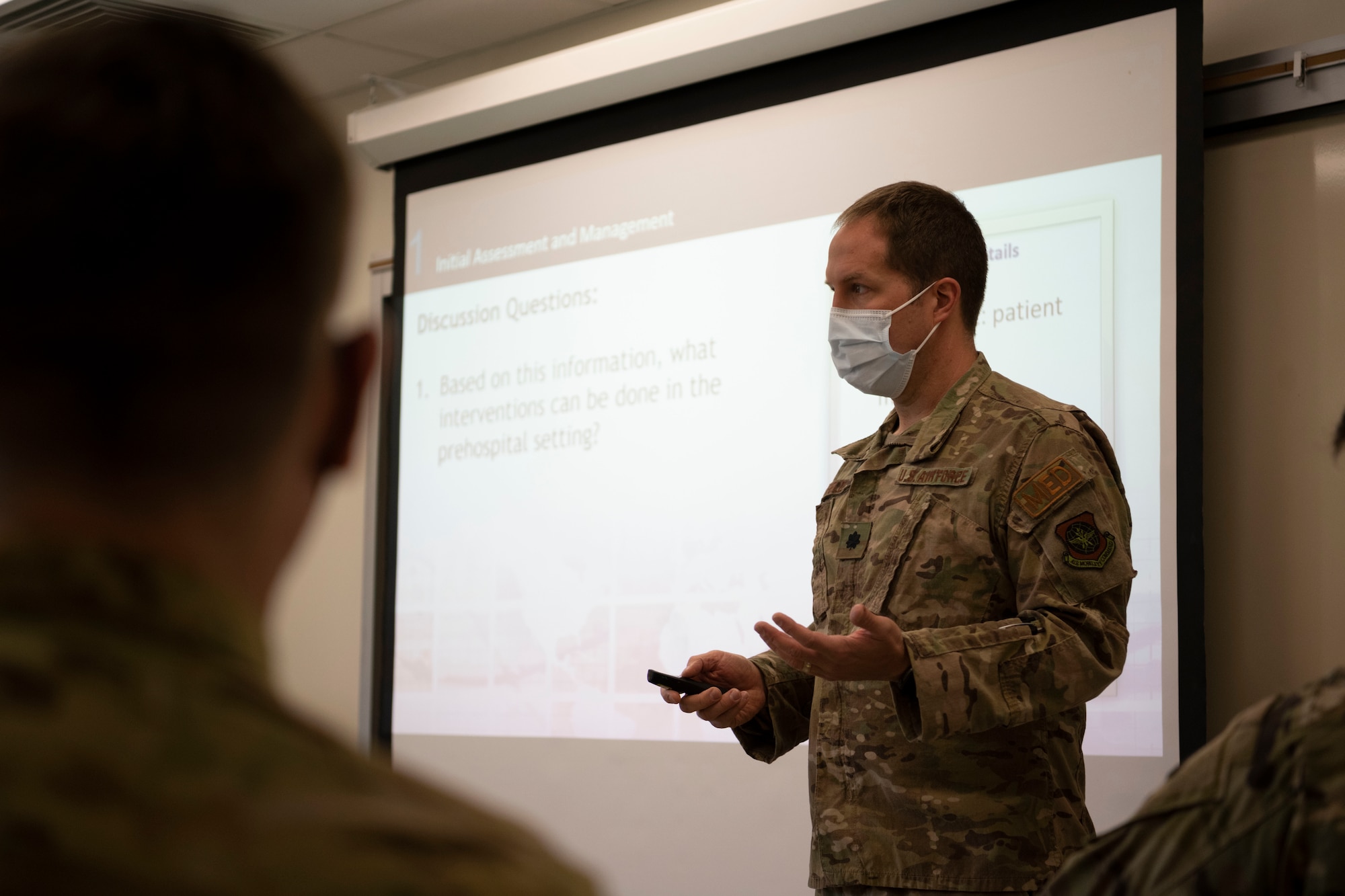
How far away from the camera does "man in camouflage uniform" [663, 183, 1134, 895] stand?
154 centimetres

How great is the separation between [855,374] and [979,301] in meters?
0.23

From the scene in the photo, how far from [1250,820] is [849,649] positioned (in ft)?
2.56

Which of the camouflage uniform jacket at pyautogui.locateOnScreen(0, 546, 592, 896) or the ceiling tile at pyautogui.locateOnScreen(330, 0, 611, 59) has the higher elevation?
the ceiling tile at pyautogui.locateOnScreen(330, 0, 611, 59)

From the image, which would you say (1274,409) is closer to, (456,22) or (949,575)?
(949,575)

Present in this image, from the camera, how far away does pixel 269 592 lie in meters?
0.48

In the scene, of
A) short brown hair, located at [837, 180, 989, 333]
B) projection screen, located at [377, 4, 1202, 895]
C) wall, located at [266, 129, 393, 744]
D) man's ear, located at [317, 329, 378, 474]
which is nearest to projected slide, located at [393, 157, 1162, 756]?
projection screen, located at [377, 4, 1202, 895]

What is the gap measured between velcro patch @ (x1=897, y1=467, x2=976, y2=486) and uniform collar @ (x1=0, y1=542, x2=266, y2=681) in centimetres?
139

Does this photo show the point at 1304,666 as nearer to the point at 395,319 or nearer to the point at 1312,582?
the point at 1312,582

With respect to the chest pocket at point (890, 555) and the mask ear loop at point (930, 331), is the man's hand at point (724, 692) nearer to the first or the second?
the chest pocket at point (890, 555)

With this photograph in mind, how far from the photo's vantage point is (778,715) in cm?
186

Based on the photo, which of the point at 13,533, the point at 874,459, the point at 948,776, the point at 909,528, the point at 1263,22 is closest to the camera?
the point at 13,533

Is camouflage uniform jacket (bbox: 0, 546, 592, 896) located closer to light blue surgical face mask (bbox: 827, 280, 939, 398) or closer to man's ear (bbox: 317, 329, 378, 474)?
man's ear (bbox: 317, 329, 378, 474)

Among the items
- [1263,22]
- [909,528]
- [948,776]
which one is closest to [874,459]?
[909,528]

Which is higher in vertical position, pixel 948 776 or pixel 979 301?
pixel 979 301
